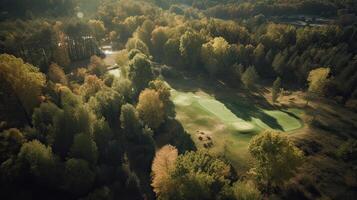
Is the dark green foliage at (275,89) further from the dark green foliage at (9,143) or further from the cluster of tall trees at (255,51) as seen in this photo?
the dark green foliage at (9,143)

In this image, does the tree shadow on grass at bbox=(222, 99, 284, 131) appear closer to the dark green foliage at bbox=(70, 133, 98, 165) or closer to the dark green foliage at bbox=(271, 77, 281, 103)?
the dark green foliage at bbox=(271, 77, 281, 103)

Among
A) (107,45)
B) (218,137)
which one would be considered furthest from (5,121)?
(107,45)

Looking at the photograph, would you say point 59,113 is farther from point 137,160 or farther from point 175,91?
point 175,91

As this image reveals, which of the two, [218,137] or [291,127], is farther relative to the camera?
[291,127]

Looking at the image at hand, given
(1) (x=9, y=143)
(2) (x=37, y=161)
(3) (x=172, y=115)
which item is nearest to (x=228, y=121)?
(3) (x=172, y=115)

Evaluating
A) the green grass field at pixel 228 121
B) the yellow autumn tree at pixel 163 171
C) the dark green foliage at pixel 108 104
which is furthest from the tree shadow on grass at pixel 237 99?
the yellow autumn tree at pixel 163 171

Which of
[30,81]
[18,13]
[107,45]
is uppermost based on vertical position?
[30,81]

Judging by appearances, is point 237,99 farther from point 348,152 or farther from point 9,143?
point 9,143
